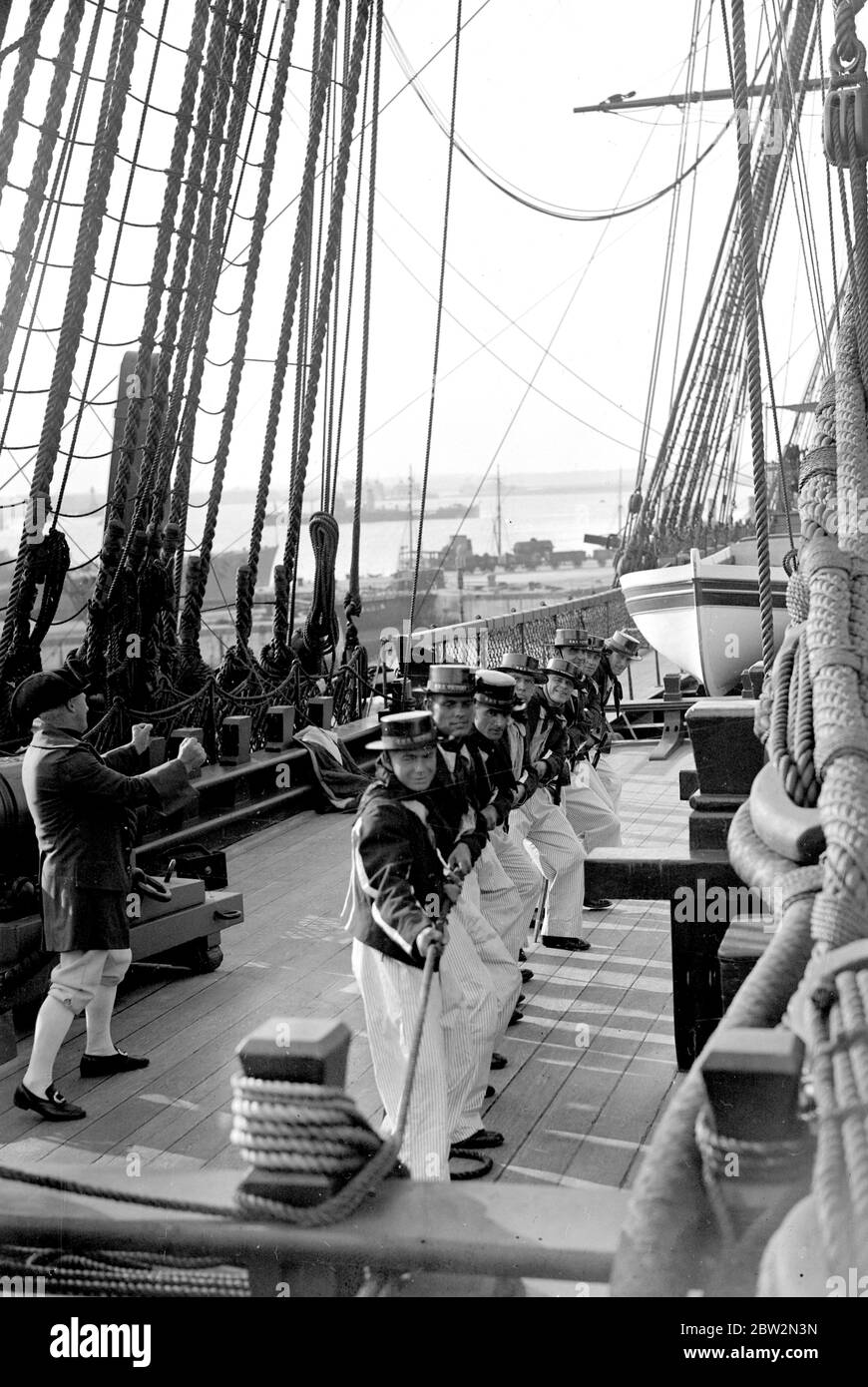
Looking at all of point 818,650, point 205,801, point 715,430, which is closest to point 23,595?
point 205,801

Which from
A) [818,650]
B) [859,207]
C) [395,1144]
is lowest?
[395,1144]

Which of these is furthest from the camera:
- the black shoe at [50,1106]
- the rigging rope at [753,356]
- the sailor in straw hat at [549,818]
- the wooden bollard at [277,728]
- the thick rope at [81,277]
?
the wooden bollard at [277,728]

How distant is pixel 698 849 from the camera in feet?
14.1

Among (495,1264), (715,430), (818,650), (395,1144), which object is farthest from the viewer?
(715,430)

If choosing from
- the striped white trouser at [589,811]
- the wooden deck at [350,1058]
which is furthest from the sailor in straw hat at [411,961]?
the striped white trouser at [589,811]

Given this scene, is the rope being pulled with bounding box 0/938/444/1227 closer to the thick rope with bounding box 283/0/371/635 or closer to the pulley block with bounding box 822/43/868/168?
the pulley block with bounding box 822/43/868/168

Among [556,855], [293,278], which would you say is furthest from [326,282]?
[556,855]

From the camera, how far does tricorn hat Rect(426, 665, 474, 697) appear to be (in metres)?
5.10

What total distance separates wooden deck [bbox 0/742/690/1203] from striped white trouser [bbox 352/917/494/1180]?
0.30 metres

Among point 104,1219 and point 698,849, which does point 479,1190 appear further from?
point 698,849

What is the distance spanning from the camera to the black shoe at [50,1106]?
14.4ft

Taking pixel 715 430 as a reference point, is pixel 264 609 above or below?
below

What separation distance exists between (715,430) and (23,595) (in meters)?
22.8

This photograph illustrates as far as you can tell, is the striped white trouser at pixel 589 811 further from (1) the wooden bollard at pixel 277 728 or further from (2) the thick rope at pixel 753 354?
(2) the thick rope at pixel 753 354
